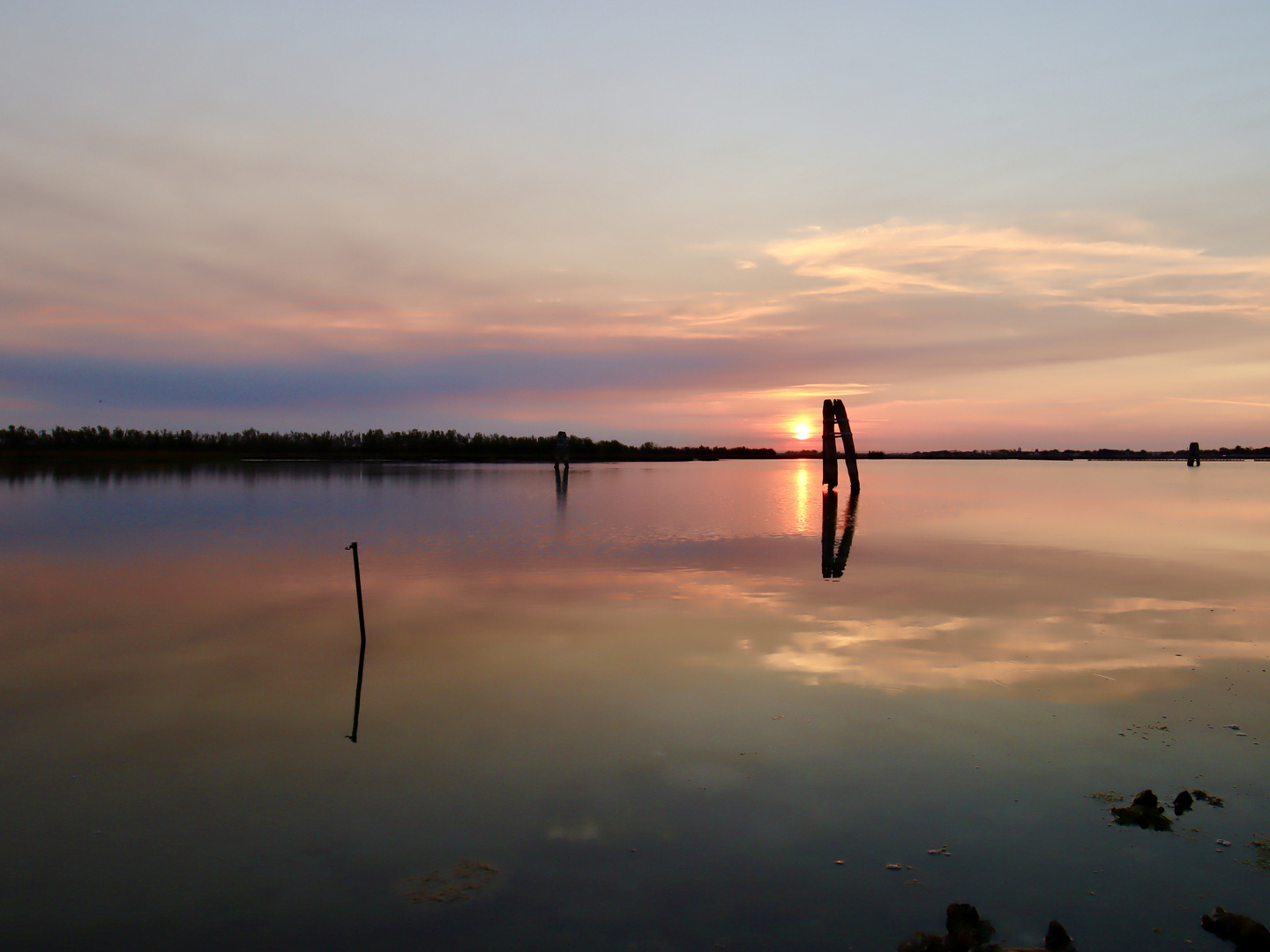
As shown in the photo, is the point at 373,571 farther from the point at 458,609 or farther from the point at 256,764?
the point at 256,764

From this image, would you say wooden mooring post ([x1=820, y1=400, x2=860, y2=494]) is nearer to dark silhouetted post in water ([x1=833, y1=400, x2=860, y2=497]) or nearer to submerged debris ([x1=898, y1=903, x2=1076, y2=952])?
dark silhouetted post in water ([x1=833, y1=400, x2=860, y2=497])

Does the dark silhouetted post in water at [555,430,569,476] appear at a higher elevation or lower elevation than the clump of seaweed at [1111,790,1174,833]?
higher

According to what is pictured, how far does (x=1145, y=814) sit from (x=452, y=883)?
224 inches

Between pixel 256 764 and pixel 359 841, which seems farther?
pixel 256 764

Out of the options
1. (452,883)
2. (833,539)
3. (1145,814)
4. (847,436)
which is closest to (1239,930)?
(1145,814)

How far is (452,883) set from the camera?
5.60 m

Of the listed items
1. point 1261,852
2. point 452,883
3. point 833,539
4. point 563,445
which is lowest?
point 452,883

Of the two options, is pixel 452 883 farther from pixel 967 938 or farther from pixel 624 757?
pixel 967 938

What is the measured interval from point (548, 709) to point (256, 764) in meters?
3.21

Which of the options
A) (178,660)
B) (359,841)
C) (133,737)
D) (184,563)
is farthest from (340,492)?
(359,841)

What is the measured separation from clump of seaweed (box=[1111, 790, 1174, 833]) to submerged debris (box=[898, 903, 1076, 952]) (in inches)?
74.2

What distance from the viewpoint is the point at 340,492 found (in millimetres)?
49375

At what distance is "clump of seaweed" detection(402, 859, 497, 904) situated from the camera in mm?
5438

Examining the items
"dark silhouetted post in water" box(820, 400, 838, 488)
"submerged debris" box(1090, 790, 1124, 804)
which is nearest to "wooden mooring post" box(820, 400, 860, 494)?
"dark silhouetted post in water" box(820, 400, 838, 488)
